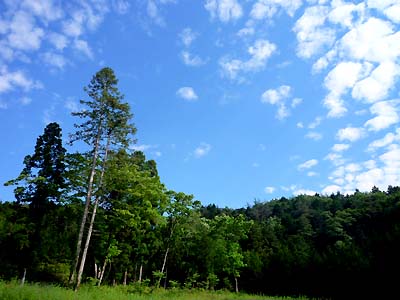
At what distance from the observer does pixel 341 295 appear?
112ft

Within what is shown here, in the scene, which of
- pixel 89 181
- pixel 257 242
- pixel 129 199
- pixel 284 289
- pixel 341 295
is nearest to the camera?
pixel 89 181

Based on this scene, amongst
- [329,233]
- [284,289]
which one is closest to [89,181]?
[284,289]

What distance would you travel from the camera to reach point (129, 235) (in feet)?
108

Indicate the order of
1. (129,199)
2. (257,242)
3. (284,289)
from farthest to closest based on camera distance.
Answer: (257,242)
(284,289)
(129,199)

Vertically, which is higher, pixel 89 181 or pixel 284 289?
pixel 89 181

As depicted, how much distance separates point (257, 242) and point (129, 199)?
113ft

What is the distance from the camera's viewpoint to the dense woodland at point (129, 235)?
21.8m

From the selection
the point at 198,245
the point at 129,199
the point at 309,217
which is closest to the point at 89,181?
the point at 129,199

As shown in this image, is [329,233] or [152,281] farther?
[329,233]

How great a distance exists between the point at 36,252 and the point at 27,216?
8.90 ft

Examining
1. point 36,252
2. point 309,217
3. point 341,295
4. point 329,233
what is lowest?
point 341,295

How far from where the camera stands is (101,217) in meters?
24.1

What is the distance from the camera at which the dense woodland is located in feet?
71.5

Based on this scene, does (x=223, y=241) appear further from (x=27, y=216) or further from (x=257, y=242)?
(x=27, y=216)
